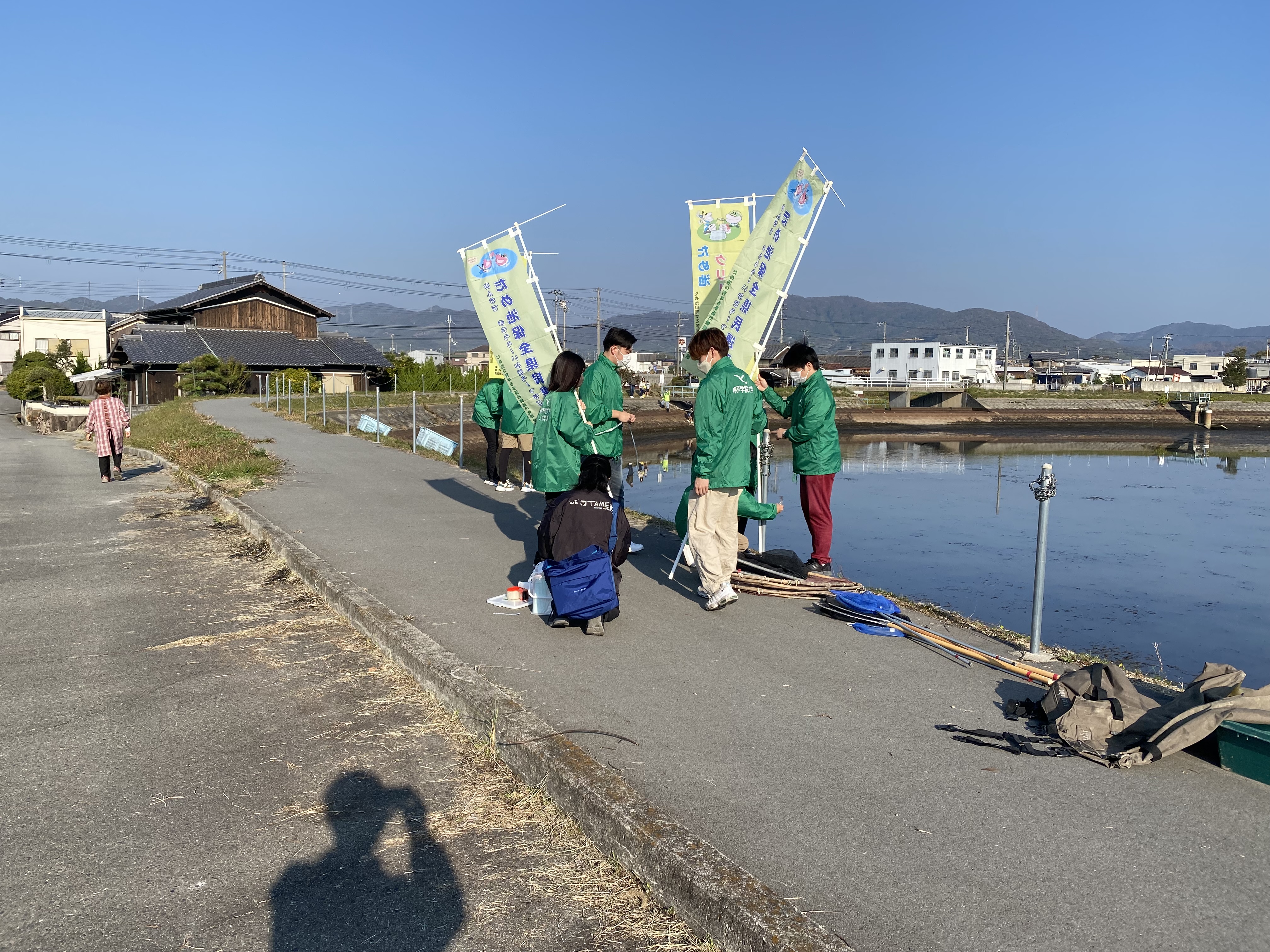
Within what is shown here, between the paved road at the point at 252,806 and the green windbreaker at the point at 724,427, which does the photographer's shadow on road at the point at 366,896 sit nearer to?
the paved road at the point at 252,806

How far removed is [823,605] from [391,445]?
15.4 meters

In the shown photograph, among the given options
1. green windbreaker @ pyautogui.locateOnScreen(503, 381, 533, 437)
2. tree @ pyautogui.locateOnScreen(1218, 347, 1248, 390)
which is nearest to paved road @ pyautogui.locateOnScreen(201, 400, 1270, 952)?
green windbreaker @ pyautogui.locateOnScreen(503, 381, 533, 437)

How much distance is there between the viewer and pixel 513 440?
12312 millimetres

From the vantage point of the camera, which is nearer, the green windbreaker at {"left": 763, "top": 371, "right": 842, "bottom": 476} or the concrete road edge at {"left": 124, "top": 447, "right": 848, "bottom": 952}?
the concrete road edge at {"left": 124, "top": 447, "right": 848, "bottom": 952}

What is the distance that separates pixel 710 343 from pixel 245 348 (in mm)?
46085

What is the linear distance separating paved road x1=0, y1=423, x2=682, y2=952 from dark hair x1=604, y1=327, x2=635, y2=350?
9.80 feet

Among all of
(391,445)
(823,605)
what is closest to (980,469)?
(391,445)

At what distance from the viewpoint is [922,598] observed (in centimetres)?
973

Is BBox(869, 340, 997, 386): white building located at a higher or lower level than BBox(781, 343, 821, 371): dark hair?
higher

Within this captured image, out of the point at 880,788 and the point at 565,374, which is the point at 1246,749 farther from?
the point at 565,374

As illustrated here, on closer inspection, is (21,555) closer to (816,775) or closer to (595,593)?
(595,593)

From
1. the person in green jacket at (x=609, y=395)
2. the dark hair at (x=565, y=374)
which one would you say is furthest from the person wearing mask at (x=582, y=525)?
the person in green jacket at (x=609, y=395)

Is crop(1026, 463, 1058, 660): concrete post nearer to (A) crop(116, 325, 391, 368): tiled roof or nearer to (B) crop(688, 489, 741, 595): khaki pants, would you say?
(B) crop(688, 489, 741, 595): khaki pants

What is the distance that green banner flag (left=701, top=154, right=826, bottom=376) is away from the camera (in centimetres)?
772
